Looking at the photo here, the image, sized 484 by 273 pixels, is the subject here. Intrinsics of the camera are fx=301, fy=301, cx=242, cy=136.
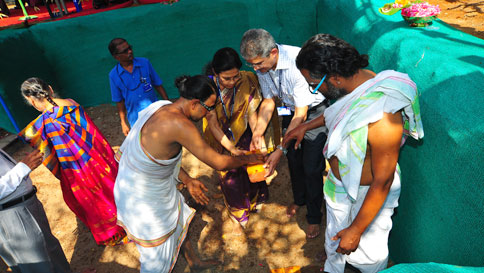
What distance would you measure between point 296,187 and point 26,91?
3073 millimetres

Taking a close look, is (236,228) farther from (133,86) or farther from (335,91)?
(133,86)

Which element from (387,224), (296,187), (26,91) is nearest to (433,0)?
(296,187)

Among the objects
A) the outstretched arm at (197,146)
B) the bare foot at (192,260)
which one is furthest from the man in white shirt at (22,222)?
the outstretched arm at (197,146)

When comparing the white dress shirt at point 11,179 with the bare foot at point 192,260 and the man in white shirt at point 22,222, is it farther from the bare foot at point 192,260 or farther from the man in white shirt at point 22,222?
the bare foot at point 192,260

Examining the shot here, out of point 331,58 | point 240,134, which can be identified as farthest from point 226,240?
point 331,58

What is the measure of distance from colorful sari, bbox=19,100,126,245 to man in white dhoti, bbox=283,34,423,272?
2.41m

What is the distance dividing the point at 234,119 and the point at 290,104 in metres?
0.63

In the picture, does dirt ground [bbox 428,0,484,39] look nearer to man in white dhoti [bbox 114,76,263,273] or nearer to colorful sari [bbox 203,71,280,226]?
colorful sari [bbox 203,71,280,226]

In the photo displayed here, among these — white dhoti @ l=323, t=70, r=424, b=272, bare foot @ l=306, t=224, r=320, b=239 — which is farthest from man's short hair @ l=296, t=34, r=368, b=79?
bare foot @ l=306, t=224, r=320, b=239

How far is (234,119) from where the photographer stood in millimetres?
3309

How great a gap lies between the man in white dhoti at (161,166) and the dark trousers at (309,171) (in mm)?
729

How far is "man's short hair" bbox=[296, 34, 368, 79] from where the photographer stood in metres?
2.00

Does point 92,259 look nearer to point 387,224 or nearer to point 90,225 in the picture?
point 90,225

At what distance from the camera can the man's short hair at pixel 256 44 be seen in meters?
2.78
